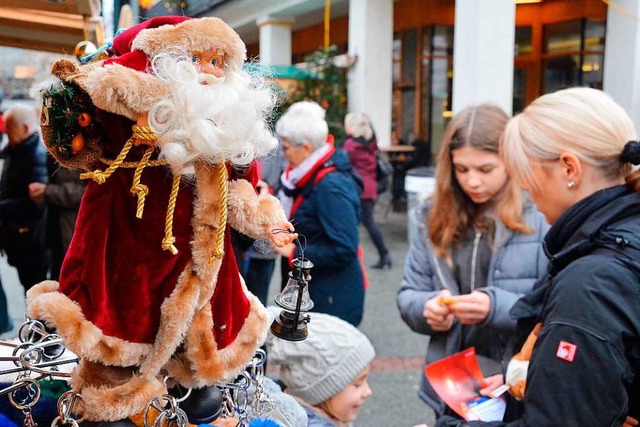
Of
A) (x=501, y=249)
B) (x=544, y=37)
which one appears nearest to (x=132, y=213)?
(x=501, y=249)

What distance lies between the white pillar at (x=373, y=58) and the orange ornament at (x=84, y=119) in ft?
33.9

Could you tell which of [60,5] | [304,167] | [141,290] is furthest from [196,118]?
[304,167]

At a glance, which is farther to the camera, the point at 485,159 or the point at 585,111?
the point at 485,159

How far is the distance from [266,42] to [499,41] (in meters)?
7.02

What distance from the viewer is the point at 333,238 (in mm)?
3508

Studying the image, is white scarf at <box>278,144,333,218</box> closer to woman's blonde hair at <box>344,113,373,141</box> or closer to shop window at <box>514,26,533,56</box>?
woman's blonde hair at <box>344,113,373,141</box>

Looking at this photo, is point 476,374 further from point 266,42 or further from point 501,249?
point 266,42

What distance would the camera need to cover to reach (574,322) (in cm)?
148

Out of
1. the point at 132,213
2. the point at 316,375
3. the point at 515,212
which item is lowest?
the point at 316,375

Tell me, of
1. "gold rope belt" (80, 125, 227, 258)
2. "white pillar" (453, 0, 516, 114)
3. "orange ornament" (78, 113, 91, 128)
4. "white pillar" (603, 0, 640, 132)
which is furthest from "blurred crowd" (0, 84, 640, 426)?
"white pillar" (603, 0, 640, 132)

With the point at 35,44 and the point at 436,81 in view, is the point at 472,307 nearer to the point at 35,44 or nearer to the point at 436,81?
the point at 35,44

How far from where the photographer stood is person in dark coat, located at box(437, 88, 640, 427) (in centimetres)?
146

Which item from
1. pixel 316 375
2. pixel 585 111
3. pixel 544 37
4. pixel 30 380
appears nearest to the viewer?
pixel 30 380

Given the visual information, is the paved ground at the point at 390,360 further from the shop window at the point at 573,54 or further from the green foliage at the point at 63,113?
the shop window at the point at 573,54
